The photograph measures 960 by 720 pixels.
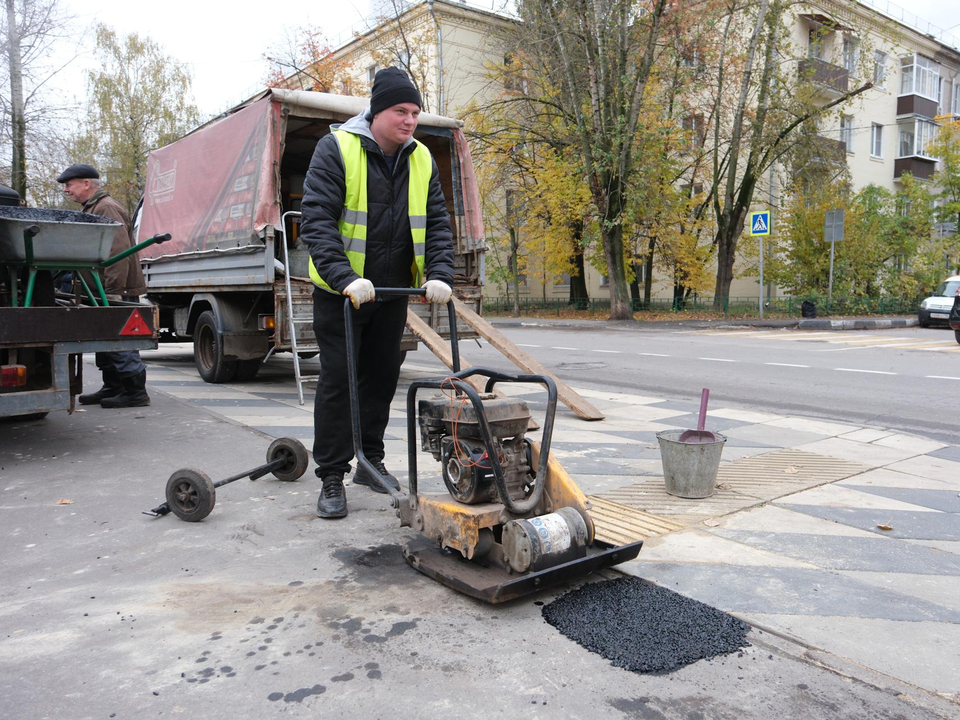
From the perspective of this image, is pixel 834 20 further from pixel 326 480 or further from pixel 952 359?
pixel 326 480

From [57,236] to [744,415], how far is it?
233 inches

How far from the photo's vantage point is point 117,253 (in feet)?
23.1

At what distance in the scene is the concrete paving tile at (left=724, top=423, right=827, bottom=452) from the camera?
598cm

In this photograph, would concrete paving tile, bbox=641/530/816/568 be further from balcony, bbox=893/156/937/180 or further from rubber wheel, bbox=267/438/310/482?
balcony, bbox=893/156/937/180

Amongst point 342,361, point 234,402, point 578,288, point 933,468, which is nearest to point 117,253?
point 234,402

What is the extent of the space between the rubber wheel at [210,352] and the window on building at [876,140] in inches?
1555

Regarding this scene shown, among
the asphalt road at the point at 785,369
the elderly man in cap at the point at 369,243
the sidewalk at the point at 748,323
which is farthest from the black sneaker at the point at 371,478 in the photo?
the sidewalk at the point at 748,323

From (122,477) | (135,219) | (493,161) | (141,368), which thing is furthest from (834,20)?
(122,477)

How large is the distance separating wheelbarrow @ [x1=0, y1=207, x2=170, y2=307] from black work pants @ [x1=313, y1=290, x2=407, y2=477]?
1.82 metres

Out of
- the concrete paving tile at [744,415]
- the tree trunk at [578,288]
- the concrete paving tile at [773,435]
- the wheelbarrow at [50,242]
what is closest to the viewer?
the wheelbarrow at [50,242]

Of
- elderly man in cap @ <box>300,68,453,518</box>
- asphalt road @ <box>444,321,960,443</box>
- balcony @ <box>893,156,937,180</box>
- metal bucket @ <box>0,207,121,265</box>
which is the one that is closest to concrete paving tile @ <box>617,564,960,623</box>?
elderly man in cap @ <box>300,68,453,518</box>

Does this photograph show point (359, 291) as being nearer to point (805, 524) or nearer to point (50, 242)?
point (805, 524)

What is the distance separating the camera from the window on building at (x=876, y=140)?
39094 mm

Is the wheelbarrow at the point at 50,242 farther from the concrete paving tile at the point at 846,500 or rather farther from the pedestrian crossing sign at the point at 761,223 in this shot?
the pedestrian crossing sign at the point at 761,223
